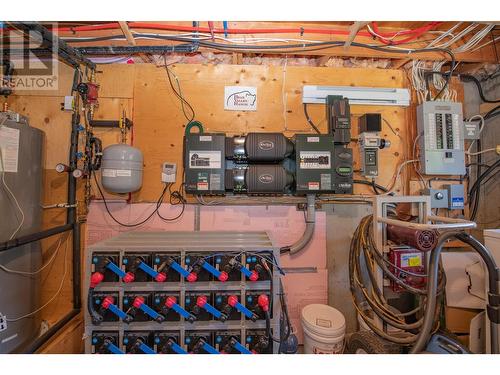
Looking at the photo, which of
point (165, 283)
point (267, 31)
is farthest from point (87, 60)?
point (165, 283)

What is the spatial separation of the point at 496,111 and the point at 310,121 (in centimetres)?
167

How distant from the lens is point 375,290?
5.09 feet

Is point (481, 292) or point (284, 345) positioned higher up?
point (481, 292)

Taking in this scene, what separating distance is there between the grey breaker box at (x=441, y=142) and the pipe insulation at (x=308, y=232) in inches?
40.1

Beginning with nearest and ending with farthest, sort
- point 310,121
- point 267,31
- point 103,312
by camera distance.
Answer: point 103,312, point 267,31, point 310,121

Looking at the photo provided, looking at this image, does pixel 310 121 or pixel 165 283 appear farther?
pixel 310 121

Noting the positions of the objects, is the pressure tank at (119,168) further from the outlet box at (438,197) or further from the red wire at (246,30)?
the outlet box at (438,197)

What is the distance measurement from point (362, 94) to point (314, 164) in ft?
2.69

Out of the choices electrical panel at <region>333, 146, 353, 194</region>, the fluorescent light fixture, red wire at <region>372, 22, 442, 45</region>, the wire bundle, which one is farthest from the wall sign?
the wire bundle

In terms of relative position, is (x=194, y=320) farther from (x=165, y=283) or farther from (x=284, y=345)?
(x=284, y=345)

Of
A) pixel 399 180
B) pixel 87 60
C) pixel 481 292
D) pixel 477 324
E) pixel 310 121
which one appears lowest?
pixel 477 324

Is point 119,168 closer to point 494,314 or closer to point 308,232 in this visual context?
point 308,232

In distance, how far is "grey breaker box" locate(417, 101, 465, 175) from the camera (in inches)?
74.2

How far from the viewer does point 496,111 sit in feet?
6.56
